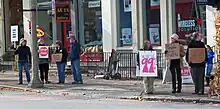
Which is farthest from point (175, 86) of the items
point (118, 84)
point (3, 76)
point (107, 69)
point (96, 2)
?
point (3, 76)

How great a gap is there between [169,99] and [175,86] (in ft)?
3.89

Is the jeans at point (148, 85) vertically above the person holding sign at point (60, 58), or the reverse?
the person holding sign at point (60, 58)

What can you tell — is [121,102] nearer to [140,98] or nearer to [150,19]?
[140,98]

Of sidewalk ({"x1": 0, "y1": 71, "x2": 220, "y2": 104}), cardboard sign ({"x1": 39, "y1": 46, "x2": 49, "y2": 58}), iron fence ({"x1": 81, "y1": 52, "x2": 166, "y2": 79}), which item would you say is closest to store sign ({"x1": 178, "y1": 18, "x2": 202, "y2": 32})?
iron fence ({"x1": 81, "y1": 52, "x2": 166, "y2": 79})

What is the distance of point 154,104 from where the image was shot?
14.1 metres

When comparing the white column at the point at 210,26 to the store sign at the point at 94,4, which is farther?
the store sign at the point at 94,4

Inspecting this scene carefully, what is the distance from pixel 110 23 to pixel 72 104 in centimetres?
902

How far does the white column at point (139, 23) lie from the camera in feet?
71.3

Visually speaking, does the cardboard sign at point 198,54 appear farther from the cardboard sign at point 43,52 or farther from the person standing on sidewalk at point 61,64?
the cardboard sign at point 43,52

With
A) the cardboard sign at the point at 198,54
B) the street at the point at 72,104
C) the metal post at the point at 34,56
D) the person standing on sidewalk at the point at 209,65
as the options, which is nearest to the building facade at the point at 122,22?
the person standing on sidewalk at the point at 209,65

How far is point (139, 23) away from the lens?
71.7ft

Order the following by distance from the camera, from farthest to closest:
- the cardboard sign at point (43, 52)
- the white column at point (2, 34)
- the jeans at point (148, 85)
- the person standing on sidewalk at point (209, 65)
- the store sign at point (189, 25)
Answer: the white column at point (2, 34) → the store sign at point (189, 25) → the cardboard sign at point (43, 52) → the person standing on sidewalk at point (209, 65) → the jeans at point (148, 85)

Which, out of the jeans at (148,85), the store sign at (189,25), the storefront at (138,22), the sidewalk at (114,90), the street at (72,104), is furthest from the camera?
the storefront at (138,22)

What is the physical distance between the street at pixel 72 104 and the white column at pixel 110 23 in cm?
663
